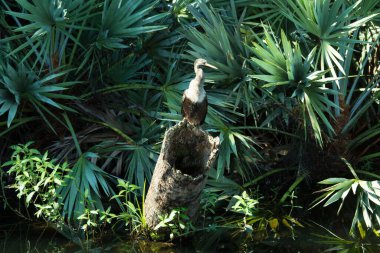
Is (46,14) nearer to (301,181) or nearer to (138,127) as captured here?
(138,127)

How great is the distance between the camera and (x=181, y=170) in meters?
5.36

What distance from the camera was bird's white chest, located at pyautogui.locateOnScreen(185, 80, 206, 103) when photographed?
5.40 metres

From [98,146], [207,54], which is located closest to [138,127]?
[98,146]

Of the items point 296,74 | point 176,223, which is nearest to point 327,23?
point 296,74

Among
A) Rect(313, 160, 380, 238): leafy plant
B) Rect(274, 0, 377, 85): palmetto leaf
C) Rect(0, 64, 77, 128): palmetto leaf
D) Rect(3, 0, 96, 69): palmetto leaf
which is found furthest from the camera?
Rect(0, 64, 77, 128): palmetto leaf

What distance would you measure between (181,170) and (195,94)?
0.55 meters

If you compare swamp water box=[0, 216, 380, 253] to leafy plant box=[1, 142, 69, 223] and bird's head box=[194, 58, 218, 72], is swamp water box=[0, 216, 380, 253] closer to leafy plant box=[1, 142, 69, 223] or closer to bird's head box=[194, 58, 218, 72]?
leafy plant box=[1, 142, 69, 223]

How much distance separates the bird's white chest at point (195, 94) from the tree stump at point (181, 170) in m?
0.29

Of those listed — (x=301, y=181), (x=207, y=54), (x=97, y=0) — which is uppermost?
(x=97, y=0)

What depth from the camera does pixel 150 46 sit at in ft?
22.4

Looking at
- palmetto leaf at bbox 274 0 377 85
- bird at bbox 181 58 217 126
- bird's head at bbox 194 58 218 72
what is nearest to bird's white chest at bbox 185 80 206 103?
bird at bbox 181 58 217 126

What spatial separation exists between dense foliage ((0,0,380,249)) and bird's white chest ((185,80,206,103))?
0.40 m

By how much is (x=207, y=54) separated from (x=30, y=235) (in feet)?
6.36

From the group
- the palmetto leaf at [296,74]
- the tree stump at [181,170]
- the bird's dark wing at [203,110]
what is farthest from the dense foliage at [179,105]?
the bird's dark wing at [203,110]
